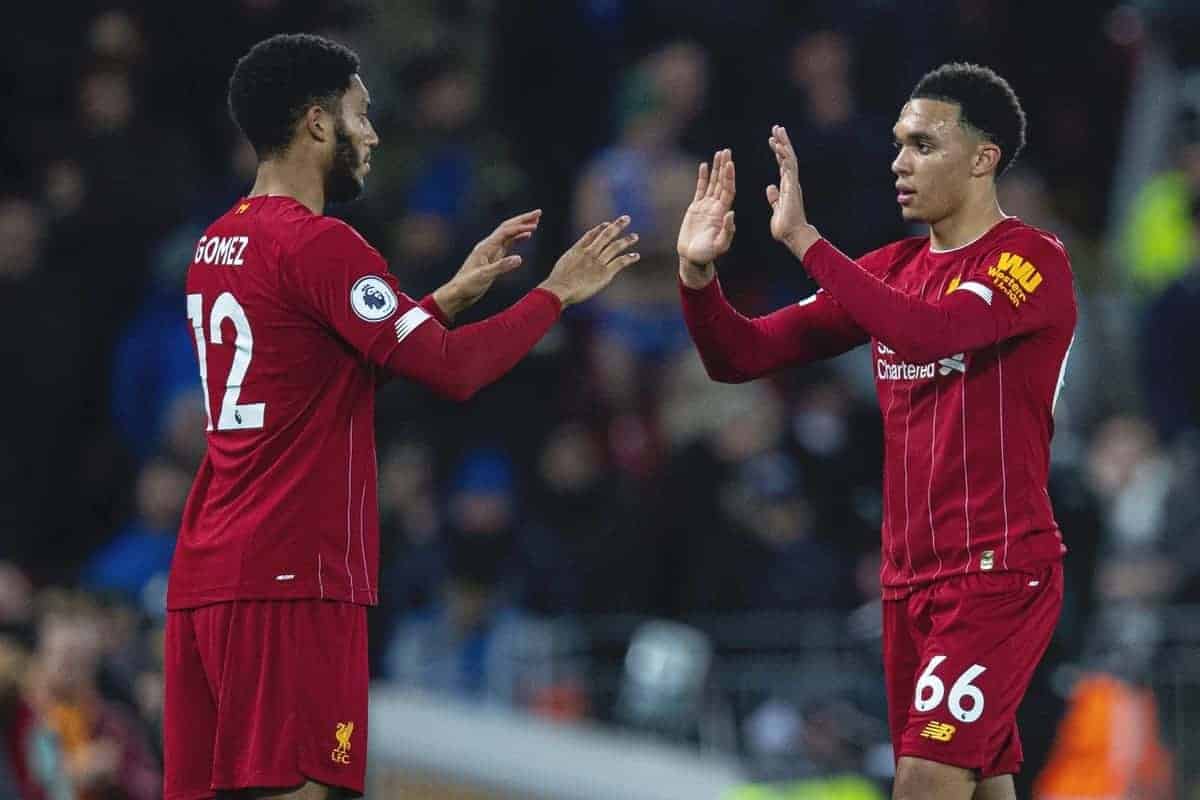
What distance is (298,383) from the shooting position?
5.48 meters

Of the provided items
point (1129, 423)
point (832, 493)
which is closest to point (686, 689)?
point (832, 493)

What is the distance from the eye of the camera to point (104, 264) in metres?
11.2

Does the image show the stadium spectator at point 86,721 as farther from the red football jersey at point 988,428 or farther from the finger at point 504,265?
the red football jersey at point 988,428

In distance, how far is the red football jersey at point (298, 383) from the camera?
213 inches

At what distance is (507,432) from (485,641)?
135 cm

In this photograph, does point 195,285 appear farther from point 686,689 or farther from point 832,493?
point 832,493

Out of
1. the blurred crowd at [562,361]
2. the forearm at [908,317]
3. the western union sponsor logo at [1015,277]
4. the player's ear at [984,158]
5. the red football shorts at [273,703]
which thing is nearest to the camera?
the red football shorts at [273,703]

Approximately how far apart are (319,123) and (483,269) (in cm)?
55

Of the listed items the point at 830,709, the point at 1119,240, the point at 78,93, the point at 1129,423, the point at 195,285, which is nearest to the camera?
the point at 195,285

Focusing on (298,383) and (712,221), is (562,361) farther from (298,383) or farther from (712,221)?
(298,383)

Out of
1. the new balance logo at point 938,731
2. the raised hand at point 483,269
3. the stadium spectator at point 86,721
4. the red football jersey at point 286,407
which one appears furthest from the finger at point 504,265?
the stadium spectator at point 86,721

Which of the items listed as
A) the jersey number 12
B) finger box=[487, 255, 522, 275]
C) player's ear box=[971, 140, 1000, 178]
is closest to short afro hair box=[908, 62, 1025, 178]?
player's ear box=[971, 140, 1000, 178]

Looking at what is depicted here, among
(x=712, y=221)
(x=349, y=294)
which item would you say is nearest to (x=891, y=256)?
(x=712, y=221)

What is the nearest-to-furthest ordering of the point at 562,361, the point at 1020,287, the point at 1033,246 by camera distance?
the point at 1020,287
the point at 1033,246
the point at 562,361
